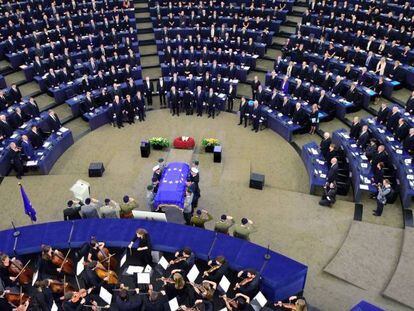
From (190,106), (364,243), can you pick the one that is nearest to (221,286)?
(364,243)

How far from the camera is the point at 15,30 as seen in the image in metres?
28.4

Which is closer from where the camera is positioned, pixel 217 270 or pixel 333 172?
pixel 217 270

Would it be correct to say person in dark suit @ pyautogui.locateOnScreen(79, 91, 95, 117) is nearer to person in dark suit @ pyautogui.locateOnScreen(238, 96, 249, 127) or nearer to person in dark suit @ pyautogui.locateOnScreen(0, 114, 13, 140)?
person in dark suit @ pyautogui.locateOnScreen(0, 114, 13, 140)

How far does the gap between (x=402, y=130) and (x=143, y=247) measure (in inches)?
486

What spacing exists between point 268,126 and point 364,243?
9811 mm

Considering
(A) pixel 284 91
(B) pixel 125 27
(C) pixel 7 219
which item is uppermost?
(B) pixel 125 27

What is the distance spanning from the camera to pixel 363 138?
1809 cm

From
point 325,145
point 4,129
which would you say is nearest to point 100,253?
point 4,129

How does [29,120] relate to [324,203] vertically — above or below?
above

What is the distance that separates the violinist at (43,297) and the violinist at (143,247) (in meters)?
2.59

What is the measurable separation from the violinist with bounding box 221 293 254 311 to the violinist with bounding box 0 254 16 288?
20.3 feet

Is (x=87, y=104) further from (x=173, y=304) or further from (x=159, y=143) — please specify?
(x=173, y=304)

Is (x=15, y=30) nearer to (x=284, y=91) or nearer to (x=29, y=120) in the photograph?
(x=29, y=120)

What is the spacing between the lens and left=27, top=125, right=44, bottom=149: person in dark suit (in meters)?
19.2
